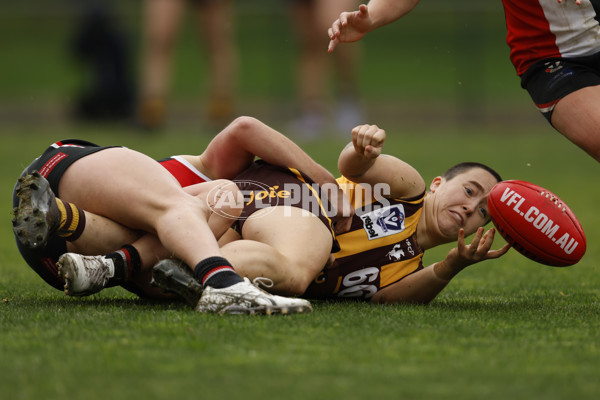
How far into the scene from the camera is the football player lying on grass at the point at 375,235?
3410mm

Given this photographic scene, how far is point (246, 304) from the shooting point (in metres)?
3.07

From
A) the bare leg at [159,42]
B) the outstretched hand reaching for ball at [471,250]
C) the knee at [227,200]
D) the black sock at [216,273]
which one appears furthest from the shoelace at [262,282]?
the bare leg at [159,42]

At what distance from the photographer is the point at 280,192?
3.72 m

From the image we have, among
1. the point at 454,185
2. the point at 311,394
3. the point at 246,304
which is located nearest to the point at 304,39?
the point at 454,185

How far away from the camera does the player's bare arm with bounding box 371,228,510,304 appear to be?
3.48 meters

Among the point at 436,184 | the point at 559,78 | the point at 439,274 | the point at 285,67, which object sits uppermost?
the point at 559,78

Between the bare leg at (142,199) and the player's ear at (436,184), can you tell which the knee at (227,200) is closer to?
the bare leg at (142,199)

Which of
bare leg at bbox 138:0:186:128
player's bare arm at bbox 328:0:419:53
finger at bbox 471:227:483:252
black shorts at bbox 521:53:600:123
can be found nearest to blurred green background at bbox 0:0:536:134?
bare leg at bbox 138:0:186:128

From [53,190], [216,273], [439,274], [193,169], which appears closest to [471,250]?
[439,274]

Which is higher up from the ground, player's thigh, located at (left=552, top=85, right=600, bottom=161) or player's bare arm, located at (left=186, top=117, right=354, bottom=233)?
player's thigh, located at (left=552, top=85, right=600, bottom=161)

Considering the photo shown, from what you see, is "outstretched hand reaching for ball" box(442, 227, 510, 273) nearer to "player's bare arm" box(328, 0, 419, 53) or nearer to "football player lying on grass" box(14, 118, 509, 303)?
"football player lying on grass" box(14, 118, 509, 303)

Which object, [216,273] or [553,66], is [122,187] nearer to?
[216,273]

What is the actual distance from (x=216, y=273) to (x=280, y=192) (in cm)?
70

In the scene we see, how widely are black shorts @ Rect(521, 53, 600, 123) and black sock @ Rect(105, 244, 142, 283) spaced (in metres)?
1.69
